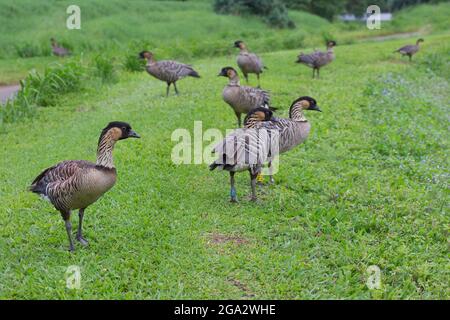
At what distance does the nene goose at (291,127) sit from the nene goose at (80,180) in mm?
2437

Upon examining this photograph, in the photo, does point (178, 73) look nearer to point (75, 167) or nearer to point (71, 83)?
point (71, 83)

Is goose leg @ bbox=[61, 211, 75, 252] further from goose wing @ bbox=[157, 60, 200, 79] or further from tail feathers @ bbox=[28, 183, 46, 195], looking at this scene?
goose wing @ bbox=[157, 60, 200, 79]

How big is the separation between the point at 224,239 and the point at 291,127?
232 cm

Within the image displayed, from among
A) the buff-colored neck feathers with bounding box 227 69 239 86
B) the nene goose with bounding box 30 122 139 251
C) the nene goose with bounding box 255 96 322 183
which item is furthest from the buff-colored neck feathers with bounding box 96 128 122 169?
the buff-colored neck feathers with bounding box 227 69 239 86

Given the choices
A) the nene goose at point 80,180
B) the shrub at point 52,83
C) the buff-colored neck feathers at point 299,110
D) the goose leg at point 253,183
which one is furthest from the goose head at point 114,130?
the shrub at point 52,83

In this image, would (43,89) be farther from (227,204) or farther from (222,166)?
(222,166)

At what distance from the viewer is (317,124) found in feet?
36.5

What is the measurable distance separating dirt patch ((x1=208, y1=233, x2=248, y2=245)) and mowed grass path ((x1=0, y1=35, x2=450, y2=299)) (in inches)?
0.9

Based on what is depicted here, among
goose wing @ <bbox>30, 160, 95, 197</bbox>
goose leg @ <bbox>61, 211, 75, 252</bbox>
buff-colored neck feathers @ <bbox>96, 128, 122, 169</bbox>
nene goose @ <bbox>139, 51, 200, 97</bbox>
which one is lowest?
goose leg @ <bbox>61, 211, 75, 252</bbox>

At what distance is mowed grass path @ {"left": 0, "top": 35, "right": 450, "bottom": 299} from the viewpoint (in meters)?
5.46

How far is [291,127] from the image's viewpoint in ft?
26.2

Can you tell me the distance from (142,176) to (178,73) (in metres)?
5.70

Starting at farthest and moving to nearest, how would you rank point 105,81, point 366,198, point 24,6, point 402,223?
point 24,6 → point 105,81 → point 366,198 → point 402,223

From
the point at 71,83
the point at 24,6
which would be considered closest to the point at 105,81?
the point at 71,83
